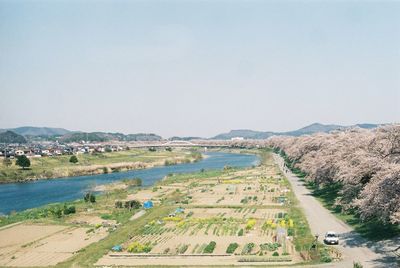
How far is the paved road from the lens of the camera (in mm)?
28938

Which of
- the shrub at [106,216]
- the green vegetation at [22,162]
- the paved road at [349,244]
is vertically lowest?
the shrub at [106,216]

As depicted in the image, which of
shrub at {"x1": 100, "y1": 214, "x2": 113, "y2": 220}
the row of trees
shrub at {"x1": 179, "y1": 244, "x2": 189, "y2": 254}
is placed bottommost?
shrub at {"x1": 100, "y1": 214, "x2": 113, "y2": 220}

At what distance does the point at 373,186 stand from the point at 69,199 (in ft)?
185

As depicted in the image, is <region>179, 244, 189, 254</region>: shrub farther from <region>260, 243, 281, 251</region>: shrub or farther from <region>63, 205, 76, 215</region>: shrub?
<region>63, 205, 76, 215</region>: shrub

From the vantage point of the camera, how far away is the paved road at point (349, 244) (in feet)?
94.9

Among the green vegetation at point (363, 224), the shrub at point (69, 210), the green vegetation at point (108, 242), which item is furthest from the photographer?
the shrub at point (69, 210)

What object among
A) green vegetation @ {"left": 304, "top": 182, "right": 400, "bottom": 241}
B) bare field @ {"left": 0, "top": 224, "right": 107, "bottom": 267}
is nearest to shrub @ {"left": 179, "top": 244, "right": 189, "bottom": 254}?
bare field @ {"left": 0, "top": 224, "right": 107, "bottom": 267}

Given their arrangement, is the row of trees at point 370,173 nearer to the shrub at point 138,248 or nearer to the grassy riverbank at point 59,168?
the shrub at point 138,248

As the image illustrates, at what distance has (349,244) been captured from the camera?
34125 mm

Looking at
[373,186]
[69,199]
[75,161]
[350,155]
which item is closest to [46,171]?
[75,161]

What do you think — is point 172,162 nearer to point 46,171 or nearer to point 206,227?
point 46,171

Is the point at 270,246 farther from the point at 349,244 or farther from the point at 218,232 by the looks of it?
the point at 218,232

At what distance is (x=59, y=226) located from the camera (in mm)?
49062

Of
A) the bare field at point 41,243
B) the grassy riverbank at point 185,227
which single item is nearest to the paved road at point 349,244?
the grassy riverbank at point 185,227
